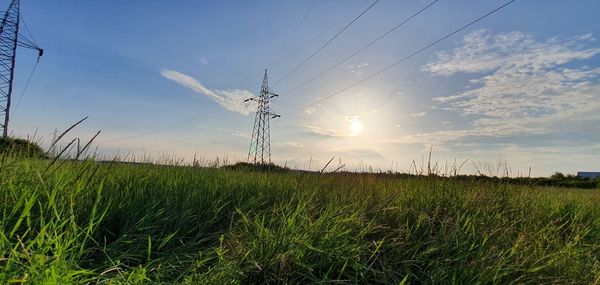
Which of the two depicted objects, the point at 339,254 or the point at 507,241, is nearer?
the point at 339,254

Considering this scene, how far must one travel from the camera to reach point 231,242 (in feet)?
8.21

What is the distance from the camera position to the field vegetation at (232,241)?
189 centimetres

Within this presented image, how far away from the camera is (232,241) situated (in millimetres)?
2453

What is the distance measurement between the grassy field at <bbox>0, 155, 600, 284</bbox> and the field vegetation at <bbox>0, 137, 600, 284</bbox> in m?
0.01

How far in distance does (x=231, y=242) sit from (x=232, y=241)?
0.19ft

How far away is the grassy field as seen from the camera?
1.88 m

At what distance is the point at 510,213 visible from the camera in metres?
4.26

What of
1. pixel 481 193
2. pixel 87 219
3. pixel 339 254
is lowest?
pixel 339 254

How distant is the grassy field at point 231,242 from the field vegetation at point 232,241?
0.01m

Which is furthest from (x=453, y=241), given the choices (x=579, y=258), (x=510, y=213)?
(x=510, y=213)

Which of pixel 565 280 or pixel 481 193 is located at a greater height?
pixel 481 193

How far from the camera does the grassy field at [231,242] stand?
6.18ft

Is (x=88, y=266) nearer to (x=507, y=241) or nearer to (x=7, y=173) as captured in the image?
(x=7, y=173)

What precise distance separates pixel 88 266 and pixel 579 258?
4.16 m
